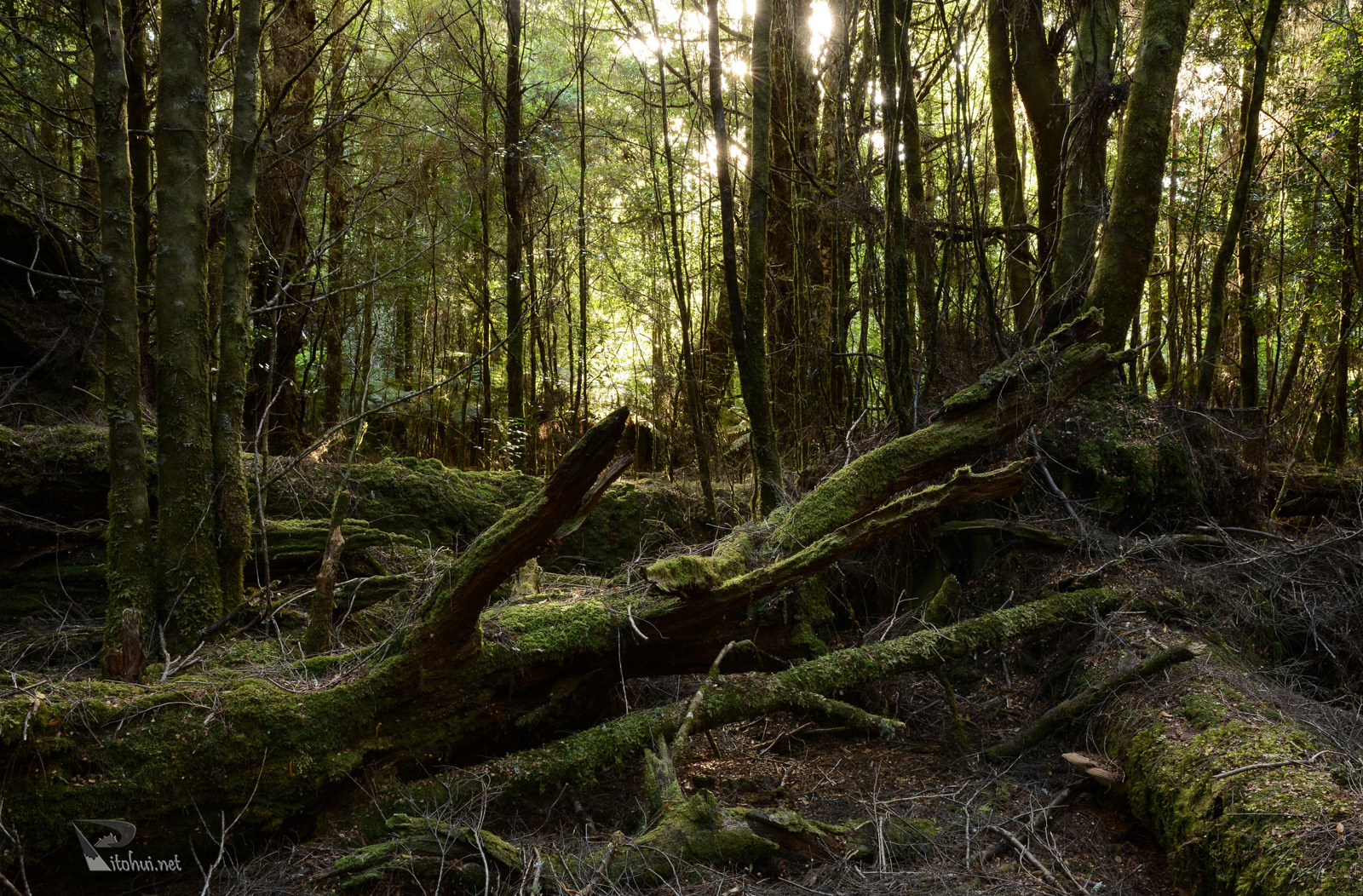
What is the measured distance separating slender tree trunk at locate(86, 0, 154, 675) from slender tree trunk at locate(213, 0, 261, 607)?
391 millimetres

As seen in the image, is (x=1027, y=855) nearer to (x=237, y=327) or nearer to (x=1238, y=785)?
(x=1238, y=785)

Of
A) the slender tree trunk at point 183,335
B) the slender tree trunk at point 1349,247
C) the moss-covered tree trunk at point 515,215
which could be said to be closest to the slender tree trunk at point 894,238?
the slender tree trunk at point 183,335

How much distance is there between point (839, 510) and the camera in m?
4.46

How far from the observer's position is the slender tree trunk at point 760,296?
5785 millimetres

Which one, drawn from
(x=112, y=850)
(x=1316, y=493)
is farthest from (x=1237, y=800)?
(x=1316, y=493)

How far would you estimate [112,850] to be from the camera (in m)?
2.63

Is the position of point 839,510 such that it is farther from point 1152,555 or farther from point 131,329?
point 131,329

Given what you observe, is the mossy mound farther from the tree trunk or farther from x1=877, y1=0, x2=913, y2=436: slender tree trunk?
the tree trunk

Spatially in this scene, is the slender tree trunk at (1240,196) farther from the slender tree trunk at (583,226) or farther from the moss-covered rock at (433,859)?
the moss-covered rock at (433,859)

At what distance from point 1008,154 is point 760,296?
388cm

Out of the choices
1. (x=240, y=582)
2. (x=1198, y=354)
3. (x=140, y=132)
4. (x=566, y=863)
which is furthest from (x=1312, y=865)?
(x=1198, y=354)

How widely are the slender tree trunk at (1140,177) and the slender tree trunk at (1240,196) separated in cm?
145

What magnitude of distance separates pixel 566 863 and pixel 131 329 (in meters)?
3.84

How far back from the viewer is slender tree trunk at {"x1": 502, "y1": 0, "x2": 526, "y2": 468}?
372 inches
